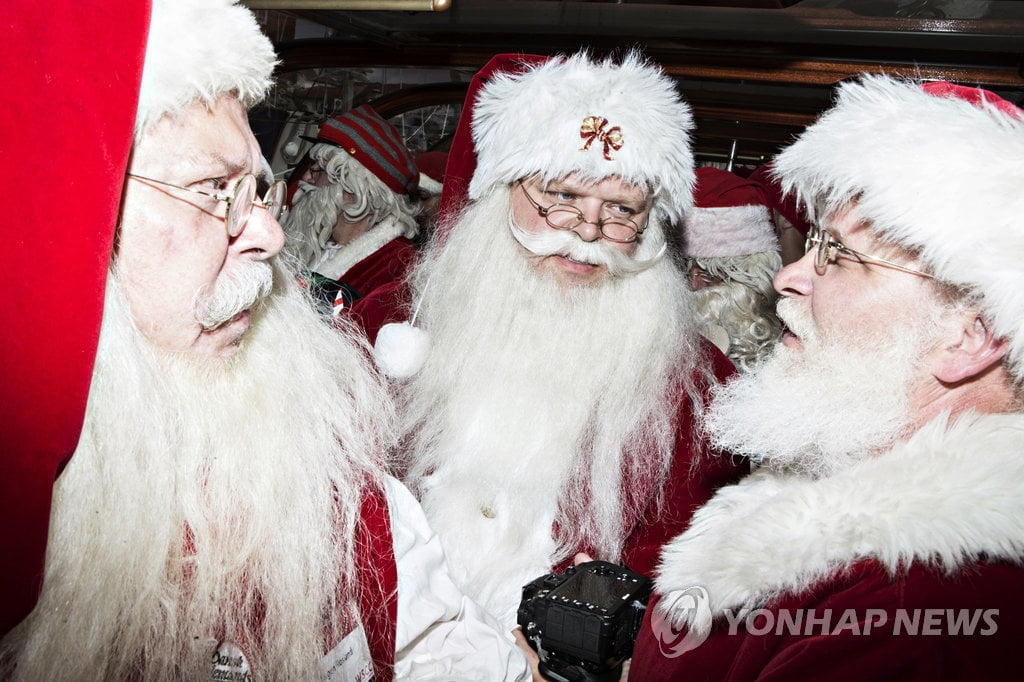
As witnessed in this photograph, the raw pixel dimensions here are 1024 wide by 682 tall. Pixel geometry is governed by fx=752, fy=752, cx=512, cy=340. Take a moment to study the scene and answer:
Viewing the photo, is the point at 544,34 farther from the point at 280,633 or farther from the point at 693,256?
the point at 280,633

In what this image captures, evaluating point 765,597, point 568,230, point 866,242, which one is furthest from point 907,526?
point 568,230

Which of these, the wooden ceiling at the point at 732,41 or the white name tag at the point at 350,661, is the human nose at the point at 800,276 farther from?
the white name tag at the point at 350,661

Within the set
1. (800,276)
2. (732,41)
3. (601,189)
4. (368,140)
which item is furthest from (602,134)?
(368,140)

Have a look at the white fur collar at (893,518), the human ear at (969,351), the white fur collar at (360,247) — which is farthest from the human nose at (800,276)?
the white fur collar at (360,247)

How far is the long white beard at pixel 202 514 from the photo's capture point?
1.23 m

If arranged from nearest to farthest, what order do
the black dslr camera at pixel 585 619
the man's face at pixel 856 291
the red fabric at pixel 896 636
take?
the red fabric at pixel 896 636
the man's face at pixel 856 291
the black dslr camera at pixel 585 619

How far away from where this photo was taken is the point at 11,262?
1009mm

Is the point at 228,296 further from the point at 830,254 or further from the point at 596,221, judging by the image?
the point at 596,221

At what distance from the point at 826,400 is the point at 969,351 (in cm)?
29

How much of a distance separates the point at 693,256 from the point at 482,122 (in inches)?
54.3

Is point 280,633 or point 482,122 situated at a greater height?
point 482,122

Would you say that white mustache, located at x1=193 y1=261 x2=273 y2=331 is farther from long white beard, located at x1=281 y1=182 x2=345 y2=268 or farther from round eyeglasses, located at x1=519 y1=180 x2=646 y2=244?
long white beard, located at x1=281 y1=182 x2=345 y2=268

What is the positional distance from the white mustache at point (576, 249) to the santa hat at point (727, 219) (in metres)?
1.08

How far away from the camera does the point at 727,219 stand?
3.58 meters
